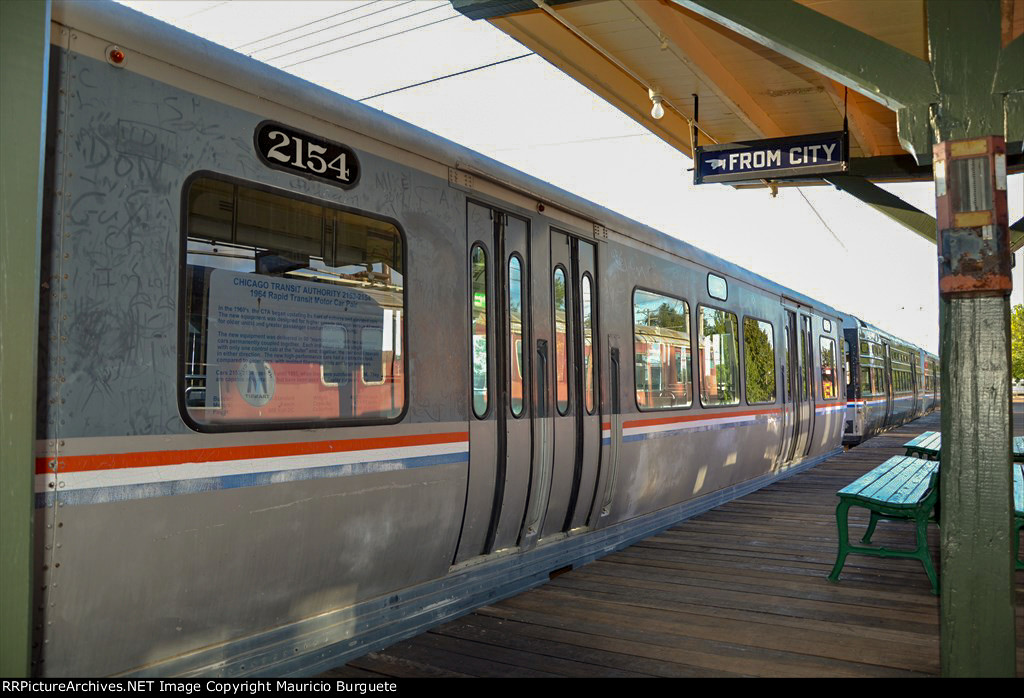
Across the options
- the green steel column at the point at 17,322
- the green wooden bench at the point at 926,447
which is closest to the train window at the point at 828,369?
the green wooden bench at the point at 926,447

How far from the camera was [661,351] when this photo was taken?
24.3 ft

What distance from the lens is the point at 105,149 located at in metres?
3.03

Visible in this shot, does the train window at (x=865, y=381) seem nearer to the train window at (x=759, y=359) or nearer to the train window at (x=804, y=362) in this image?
the train window at (x=804, y=362)

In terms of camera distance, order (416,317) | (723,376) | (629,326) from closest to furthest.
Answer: (416,317) < (629,326) < (723,376)

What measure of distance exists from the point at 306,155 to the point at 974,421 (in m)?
3.08

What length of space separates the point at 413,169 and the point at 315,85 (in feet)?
2.39

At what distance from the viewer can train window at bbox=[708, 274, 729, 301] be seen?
8.81 m

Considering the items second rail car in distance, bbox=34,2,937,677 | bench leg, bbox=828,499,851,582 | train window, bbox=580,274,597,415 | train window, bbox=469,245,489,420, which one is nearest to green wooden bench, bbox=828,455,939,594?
bench leg, bbox=828,499,851,582

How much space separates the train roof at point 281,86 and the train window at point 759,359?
433cm

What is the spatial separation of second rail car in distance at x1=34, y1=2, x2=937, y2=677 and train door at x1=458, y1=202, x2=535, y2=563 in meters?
0.02

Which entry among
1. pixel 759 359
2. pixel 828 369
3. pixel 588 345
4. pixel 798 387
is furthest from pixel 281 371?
pixel 828 369

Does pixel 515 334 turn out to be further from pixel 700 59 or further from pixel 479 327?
pixel 700 59
